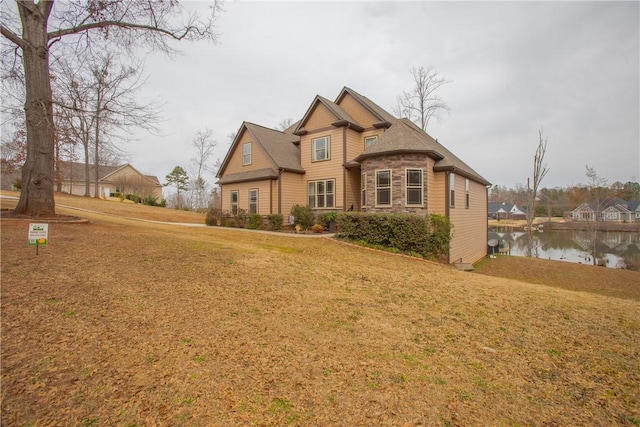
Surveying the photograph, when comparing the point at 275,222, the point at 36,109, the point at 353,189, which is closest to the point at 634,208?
the point at 353,189

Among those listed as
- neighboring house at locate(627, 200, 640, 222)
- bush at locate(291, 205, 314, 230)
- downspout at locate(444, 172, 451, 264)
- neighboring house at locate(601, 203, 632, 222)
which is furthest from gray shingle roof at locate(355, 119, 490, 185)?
neighboring house at locate(627, 200, 640, 222)

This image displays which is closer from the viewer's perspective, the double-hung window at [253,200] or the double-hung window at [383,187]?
the double-hung window at [383,187]

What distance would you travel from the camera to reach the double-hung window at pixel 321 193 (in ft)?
55.4

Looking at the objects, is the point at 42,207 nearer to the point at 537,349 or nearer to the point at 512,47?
the point at 537,349

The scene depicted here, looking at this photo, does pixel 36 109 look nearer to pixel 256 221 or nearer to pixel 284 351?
pixel 256 221

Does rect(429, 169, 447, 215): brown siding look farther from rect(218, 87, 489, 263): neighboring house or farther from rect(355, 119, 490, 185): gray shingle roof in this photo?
rect(355, 119, 490, 185): gray shingle roof

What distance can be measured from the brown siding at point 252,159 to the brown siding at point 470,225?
1065 cm

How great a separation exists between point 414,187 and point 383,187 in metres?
1.37

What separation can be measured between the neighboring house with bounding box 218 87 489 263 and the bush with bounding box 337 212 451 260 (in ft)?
4.08

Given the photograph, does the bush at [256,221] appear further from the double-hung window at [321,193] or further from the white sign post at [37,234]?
the white sign post at [37,234]

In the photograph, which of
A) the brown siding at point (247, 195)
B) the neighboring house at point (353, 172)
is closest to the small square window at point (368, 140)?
the neighboring house at point (353, 172)

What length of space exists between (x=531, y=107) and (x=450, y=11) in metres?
14.1

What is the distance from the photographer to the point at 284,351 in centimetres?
312

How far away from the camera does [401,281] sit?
6773 millimetres
